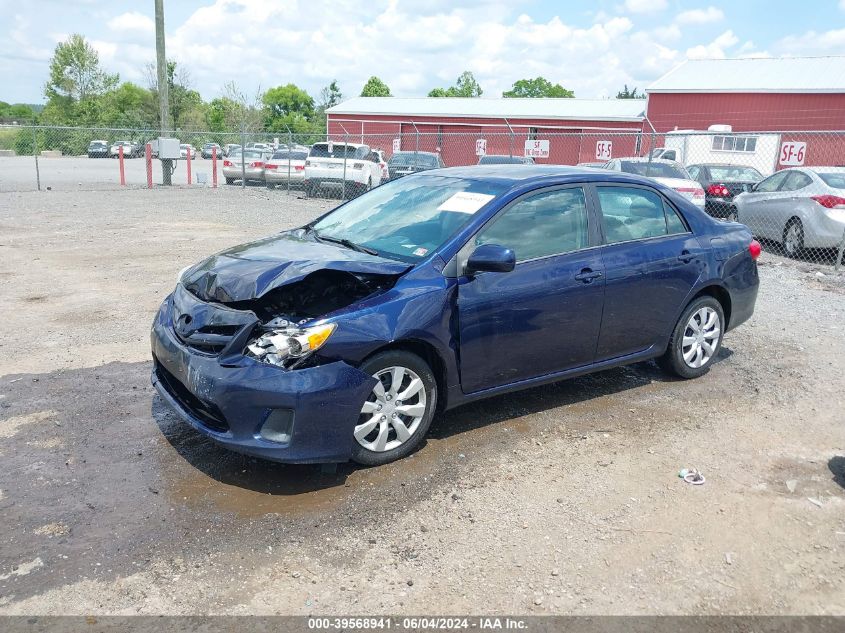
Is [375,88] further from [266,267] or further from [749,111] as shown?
[266,267]

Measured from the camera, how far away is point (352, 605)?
9.89 ft

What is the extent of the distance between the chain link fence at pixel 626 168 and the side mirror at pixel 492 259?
28.8 ft

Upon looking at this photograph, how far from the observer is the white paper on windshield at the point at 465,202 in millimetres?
4707

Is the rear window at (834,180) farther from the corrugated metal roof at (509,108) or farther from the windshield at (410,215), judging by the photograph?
the corrugated metal roof at (509,108)

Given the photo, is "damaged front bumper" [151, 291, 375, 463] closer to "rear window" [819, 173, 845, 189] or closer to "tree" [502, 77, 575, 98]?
"rear window" [819, 173, 845, 189]

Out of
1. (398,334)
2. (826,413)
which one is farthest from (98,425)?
(826,413)

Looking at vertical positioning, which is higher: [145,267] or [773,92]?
[773,92]

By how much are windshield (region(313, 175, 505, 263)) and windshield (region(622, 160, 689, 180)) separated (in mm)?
10334

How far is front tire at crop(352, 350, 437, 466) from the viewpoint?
159 inches

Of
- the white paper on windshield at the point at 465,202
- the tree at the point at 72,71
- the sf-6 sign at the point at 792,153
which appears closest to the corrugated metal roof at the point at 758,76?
the sf-6 sign at the point at 792,153

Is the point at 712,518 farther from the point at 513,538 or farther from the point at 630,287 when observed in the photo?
the point at 630,287

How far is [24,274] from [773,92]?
101 ft

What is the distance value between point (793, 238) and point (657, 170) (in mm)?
3538

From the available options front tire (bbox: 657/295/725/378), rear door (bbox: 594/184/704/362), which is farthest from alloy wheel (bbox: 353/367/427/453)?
front tire (bbox: 657/295/725/378)
